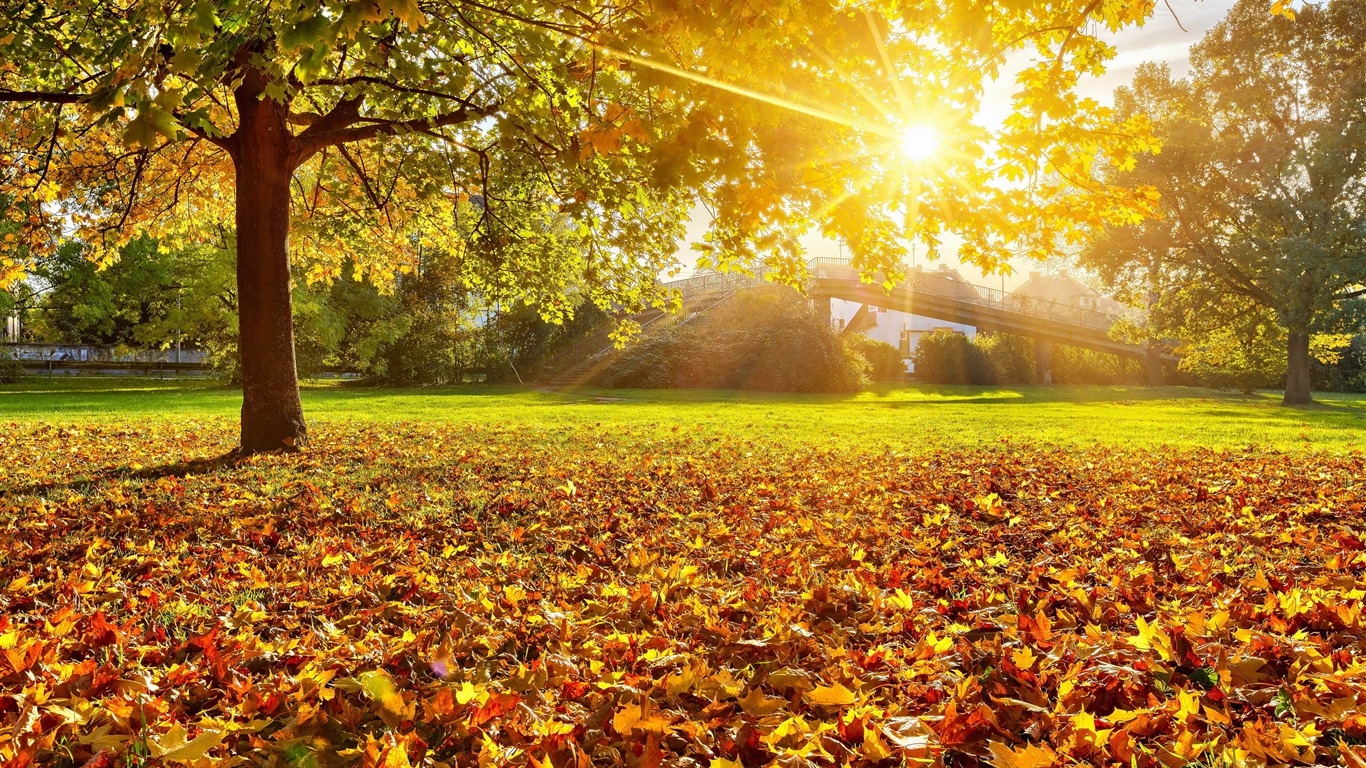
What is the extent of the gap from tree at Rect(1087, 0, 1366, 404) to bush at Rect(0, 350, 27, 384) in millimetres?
40827

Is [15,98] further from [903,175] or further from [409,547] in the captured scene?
[903,175]

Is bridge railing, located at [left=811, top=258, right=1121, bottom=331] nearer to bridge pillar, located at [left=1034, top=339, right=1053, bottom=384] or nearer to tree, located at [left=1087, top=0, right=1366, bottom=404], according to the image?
bridge pillar, located at [left=1034, top=339, right=1053, bottom=384]

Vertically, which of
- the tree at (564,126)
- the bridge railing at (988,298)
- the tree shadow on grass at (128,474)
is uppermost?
the bridge railing at (988,298)

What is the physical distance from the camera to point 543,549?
470 cm

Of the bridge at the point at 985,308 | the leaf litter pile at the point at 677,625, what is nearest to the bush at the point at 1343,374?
the bridge at the point at 985,308

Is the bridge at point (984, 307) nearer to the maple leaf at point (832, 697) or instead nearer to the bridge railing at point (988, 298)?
the bridge railing at point (988, 298)

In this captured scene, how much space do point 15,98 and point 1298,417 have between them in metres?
23.6

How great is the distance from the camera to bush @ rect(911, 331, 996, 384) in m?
37.3

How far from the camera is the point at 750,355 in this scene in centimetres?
2742

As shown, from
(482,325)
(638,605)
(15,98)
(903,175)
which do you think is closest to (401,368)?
(482,325)

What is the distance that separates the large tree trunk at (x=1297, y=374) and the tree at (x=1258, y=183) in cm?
4

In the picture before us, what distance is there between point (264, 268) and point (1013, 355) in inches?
1465

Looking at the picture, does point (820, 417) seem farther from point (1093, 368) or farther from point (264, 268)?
point (1093, 368)

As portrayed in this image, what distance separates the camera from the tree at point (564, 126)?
14.5 ft
